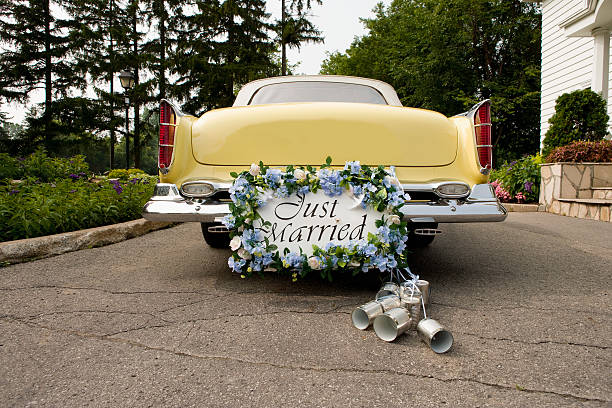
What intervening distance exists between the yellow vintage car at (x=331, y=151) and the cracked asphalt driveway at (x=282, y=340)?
498mm

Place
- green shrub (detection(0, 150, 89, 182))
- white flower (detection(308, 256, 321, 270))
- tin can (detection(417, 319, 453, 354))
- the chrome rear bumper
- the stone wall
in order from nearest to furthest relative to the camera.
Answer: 1. tin can (detection(417, 319, 453, 354))
2. white flower (detection(308, 256, 321, 270))
3. the chrome rear bumper
4. the stone wall
5. green shrub (detection(0, 150, 89, 182))

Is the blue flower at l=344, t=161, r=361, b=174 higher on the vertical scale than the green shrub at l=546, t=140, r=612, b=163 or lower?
lower

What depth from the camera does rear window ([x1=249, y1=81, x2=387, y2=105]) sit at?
322cm

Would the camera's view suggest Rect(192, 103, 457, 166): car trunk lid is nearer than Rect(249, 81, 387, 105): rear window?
Yes

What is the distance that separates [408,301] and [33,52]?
2688 centimetres

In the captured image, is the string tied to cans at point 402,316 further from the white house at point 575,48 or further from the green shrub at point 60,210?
the white house at point 575,48

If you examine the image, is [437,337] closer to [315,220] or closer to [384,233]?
[384,233]

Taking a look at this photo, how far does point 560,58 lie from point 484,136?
10.4 m

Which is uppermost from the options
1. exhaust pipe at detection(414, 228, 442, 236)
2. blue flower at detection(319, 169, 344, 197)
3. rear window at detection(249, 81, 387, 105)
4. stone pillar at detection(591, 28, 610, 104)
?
stone pillar at detection(591, 28, 610, 104)

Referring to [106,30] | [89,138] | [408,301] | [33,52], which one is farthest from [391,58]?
[408,301]

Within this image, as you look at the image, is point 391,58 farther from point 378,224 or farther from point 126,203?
point 378,224

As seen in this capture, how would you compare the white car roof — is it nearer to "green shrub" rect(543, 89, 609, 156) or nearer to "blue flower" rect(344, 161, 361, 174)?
"blue flower" rect(344, 161, 361, 174)

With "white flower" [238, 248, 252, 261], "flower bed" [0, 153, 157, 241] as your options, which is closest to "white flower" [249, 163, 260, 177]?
"white flower" [238, 248, 252, 261]

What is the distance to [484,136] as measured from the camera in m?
2.45
